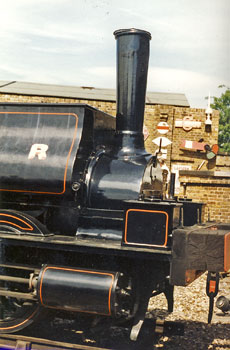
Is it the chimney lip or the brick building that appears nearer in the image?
the chimney lip

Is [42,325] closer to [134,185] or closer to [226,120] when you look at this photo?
[134,185]

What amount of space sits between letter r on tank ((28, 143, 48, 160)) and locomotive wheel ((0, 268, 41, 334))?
114cm

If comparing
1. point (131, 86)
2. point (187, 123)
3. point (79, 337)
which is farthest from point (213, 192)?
point (79, 337)

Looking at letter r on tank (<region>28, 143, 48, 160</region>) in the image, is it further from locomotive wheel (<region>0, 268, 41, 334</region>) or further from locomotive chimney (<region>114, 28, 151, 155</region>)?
locomotive wheel (<region>0, 268, 41, 334</region>)

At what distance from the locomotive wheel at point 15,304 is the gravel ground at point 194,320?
48.8 inches

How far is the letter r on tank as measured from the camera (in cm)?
450

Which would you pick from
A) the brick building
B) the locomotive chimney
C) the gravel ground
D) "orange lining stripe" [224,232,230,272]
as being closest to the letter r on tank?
the locomotive chimney

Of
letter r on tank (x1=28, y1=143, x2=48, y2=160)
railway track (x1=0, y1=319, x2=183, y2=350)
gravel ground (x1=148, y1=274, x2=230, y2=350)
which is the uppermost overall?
letter r on tank (x1=28, y1=143, x2=48, y2=160)

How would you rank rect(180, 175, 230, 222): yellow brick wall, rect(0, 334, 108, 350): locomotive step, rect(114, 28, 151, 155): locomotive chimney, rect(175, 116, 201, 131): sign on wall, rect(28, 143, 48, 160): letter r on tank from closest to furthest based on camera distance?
1. rect(0, 334, 108, 350): locomotive step
2. rect(28, 143, 48, 160): letter r on tank
3. rect(114, 28, 151, 155): locomotive chimney
4. rect(180, 175, 230, 222): yellow brick wall
5. rect(175, 116, 201, 131): sign on wall

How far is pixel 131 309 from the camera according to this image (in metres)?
4.28

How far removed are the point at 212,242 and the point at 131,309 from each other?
3.35 ft

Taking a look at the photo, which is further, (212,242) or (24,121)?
(24,121)

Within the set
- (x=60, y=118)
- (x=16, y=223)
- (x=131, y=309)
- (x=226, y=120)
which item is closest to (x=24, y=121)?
(x=60, y=118)

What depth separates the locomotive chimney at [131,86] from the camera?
5.04 meters
